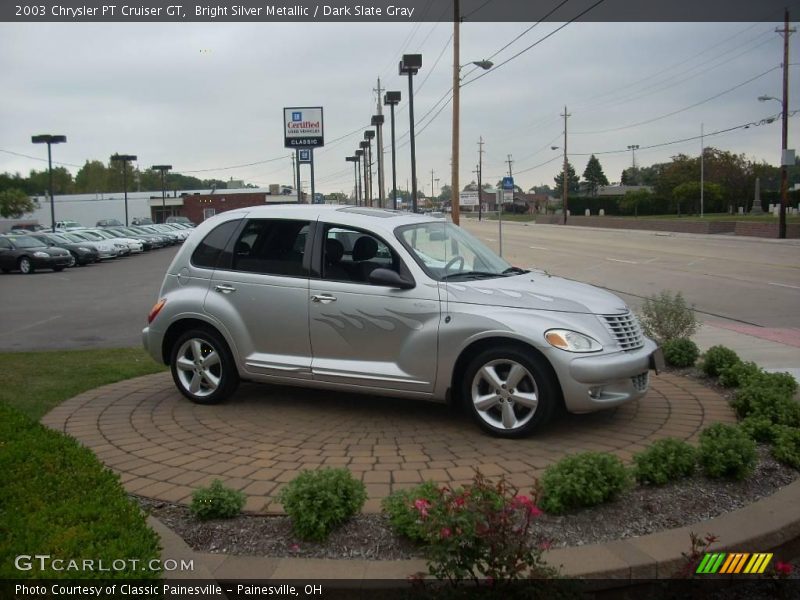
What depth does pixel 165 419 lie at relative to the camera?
231 inches

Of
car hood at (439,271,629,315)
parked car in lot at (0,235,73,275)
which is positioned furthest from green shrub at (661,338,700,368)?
parked car in lot at (0,235,73,275)

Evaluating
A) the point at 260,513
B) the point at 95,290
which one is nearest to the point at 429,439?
the point at 260,513

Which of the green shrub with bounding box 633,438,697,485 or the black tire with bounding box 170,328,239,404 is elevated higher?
the black tire with bounding box 170,328,239,404

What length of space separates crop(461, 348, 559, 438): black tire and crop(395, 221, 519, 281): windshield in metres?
0.83

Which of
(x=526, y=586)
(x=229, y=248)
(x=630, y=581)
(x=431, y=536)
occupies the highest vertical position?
(x=229, y=248)

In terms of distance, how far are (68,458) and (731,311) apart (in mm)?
13152

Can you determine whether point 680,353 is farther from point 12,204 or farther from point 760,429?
point 12,204

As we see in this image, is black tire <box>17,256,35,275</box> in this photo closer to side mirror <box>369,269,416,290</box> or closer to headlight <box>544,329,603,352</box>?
side mirror <box>369,269,416,290</box>

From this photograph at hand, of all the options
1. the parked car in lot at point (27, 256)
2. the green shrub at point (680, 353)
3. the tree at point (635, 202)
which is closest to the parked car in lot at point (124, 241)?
the parked car in lot at point (27, 256)

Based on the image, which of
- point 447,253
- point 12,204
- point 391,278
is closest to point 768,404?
point 447,253

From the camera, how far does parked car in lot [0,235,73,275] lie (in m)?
29.2

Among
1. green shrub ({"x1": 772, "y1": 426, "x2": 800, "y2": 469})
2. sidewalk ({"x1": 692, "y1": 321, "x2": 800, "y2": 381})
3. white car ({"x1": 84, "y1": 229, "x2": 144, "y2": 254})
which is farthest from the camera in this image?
white car ({"x1": 84, "y1": 229, "x2": 144, "y2": 254})

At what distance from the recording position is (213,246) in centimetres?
642

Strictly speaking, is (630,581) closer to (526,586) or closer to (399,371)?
(526,586)
